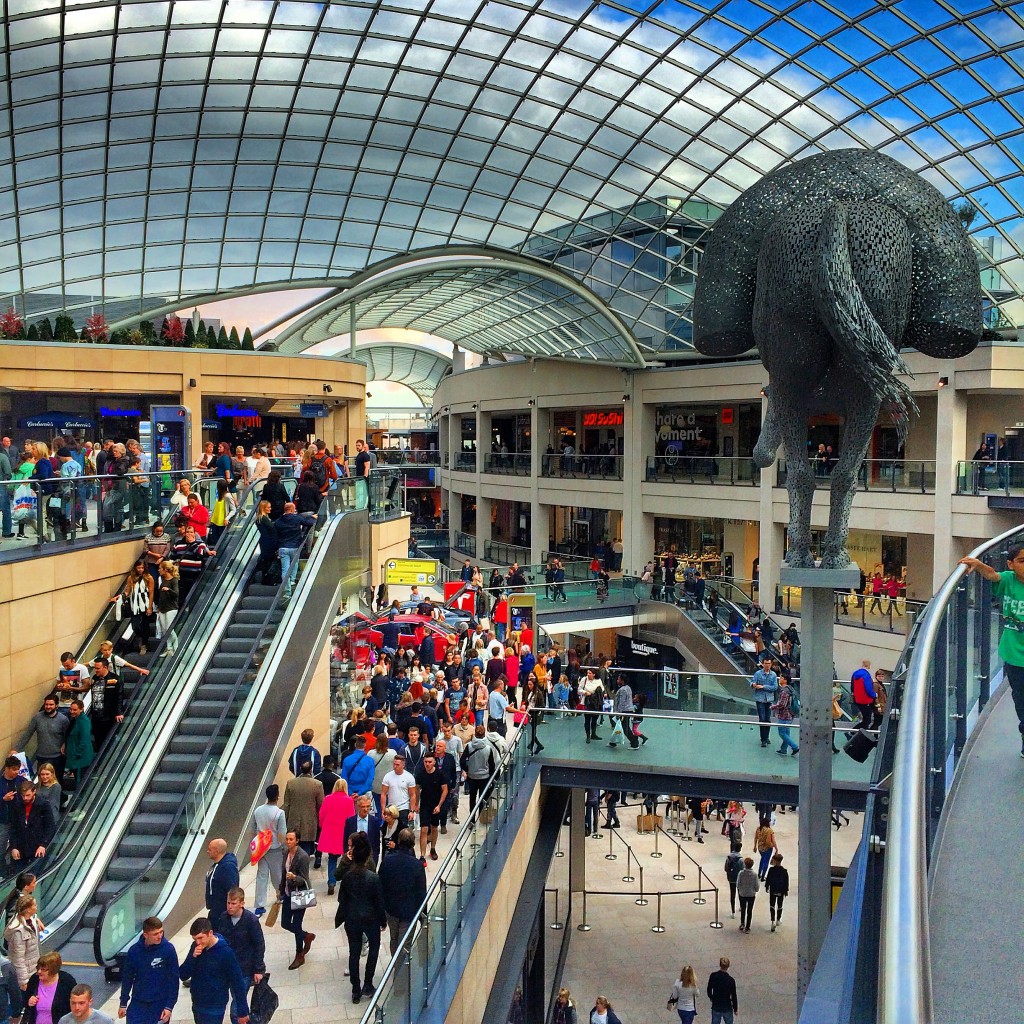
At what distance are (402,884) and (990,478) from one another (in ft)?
86.7

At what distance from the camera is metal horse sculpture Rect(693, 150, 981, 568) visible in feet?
29.8

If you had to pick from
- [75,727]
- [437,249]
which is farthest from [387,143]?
[75,727]

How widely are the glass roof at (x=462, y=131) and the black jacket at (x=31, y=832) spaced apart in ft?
87.7

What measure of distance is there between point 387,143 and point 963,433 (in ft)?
80.9

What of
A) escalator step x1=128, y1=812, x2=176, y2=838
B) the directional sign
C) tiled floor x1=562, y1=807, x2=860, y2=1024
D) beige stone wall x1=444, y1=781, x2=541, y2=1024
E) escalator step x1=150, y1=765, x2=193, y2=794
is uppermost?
the directional sign

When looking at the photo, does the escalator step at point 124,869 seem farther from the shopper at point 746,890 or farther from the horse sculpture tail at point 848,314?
the shopper at point 746,890

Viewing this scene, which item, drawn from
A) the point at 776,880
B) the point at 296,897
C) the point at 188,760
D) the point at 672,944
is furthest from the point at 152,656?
the point at 776,880

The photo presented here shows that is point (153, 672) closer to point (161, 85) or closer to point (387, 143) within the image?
point (161, 85)

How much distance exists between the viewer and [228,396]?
38406 mm

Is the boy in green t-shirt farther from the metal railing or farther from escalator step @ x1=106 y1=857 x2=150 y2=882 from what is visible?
the metal railing

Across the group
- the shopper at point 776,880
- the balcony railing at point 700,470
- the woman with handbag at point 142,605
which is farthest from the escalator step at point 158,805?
the balcony railing at point 700,470

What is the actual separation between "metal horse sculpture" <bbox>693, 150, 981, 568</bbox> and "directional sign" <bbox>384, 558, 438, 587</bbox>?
1818cm

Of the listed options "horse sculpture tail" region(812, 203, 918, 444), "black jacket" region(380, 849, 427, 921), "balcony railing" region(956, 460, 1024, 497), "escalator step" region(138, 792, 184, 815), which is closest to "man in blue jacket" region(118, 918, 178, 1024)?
"black jacket" region(380, 849, 427, 921)

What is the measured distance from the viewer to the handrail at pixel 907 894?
7.84ft
